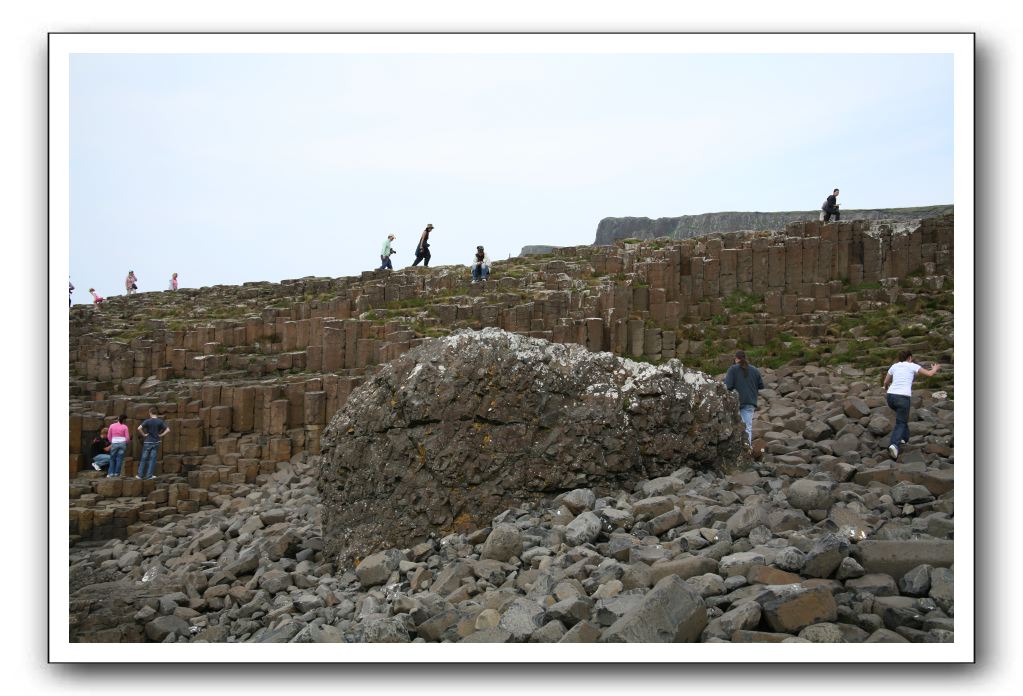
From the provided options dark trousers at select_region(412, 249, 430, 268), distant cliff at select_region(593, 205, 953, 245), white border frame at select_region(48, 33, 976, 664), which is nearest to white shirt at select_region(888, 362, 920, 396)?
white border frame at select_region(48, 33, 976, 664)

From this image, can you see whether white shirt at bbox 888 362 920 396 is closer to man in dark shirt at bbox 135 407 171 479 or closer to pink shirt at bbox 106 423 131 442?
man in dark shirt at bbox 135 407 171 479

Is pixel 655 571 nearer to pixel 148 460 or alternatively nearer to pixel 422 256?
pixel 148 460

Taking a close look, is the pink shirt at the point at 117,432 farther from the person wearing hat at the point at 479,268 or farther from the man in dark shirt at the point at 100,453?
the person wearing hat at the point at 479,268

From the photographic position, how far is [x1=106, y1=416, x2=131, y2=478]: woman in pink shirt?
15436mm

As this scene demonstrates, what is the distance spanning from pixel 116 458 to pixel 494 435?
9691 millimetres

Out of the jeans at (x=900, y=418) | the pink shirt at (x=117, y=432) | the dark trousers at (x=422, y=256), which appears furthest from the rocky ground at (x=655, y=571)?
the dark trousers at (x=422, y=256)

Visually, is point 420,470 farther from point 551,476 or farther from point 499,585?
point 499,585

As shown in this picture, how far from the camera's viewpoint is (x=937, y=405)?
1025 cm

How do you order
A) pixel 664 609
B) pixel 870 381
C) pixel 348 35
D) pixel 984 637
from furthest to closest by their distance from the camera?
1. pixel 870 381
2. pixel 348 35
3. pixel 984 637
4. pixel 664 609

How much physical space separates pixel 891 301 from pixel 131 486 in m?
14.3

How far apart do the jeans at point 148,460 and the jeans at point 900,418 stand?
11.9 metres

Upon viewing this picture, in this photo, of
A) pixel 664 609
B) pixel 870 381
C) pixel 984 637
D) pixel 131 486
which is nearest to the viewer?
pixel 664 609

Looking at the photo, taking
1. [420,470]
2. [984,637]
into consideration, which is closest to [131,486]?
[420,470]

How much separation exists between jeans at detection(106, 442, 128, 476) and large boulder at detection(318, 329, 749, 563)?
7818 millimetres
